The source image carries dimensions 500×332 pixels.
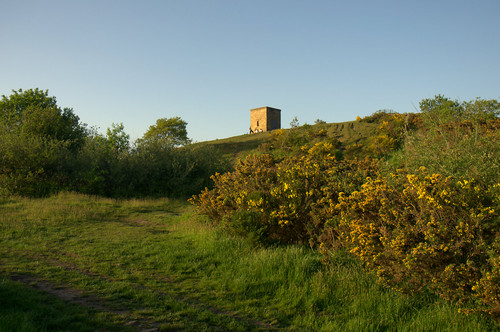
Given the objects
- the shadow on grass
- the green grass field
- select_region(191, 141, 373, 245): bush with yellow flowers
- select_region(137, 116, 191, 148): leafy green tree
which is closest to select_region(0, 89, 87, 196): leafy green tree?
the green grass field

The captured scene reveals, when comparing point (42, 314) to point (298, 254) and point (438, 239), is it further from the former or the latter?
point (438, 239)

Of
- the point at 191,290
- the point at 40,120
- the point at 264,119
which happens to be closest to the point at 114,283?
the point at 191,290

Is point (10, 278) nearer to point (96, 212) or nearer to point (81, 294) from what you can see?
point (81, 294)

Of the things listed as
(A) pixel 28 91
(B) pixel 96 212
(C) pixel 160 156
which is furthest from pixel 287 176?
(A) pixel 28 91

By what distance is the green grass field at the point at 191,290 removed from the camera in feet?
13.2

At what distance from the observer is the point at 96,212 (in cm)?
1184

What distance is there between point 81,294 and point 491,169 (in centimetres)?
618

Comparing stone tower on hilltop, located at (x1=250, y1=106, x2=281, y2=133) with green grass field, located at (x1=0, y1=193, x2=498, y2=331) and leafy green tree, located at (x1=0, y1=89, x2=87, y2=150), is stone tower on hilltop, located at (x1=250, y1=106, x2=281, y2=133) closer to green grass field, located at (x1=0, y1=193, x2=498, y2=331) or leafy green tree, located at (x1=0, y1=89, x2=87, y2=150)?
leafy green tree, located at (x1=0, y1=89, x2=87, y2=150)

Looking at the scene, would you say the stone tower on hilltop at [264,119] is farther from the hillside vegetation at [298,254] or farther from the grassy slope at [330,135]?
the hillside vegetation at [298,254]

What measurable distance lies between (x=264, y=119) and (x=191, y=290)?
5339 cm

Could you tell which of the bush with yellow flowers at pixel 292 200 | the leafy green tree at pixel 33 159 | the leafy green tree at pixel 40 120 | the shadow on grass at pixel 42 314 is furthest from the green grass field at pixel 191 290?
the leafy green tree at pixel 40 120

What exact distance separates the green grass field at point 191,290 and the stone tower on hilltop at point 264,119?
1970 inches

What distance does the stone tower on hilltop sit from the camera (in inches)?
2263

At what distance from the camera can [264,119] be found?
189ft
